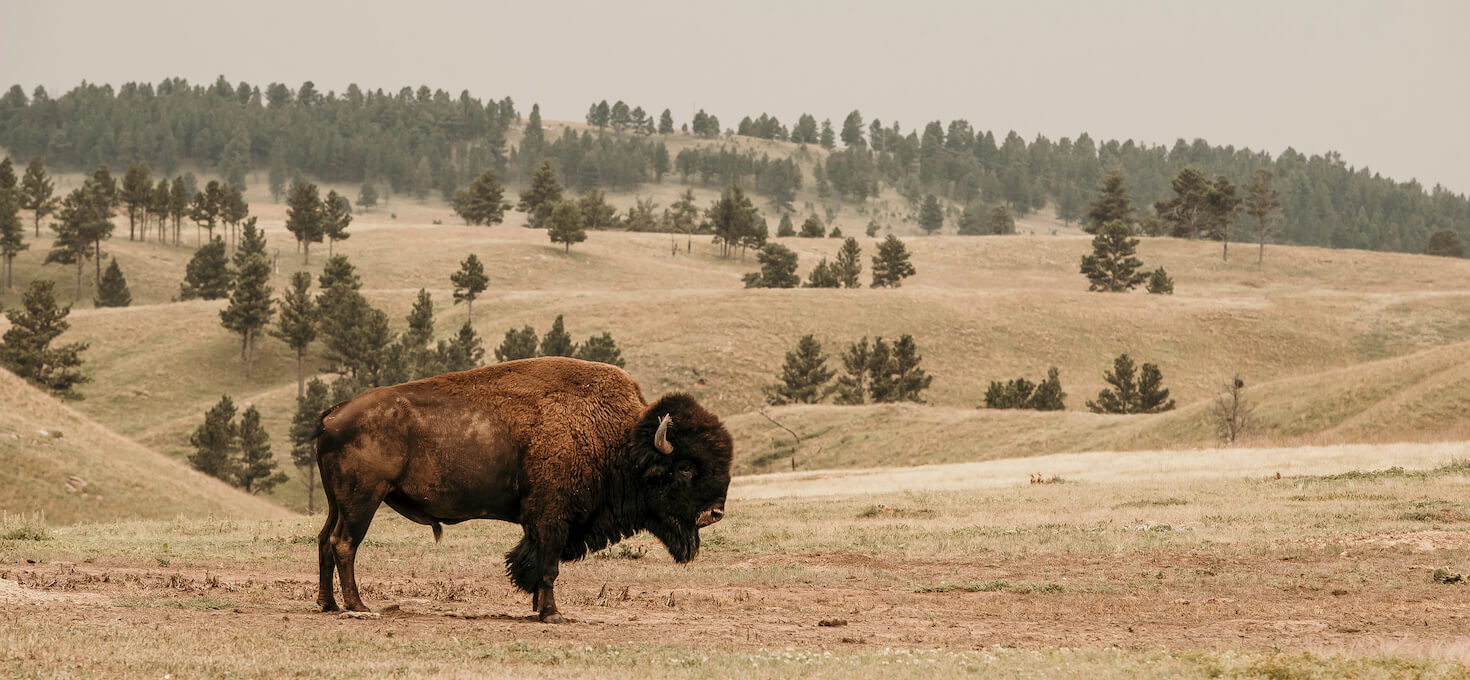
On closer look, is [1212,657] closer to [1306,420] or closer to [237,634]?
[237,634]

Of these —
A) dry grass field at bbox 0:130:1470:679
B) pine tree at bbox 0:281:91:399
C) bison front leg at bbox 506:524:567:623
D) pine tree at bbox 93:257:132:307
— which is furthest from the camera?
pine tree at bbox 93:257:132:307

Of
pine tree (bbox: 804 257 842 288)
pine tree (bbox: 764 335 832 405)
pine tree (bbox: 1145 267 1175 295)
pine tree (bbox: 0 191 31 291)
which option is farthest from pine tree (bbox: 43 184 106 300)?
pine tree (bbox: 1145 267 1175 295)

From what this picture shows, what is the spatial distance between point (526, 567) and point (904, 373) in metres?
67.1

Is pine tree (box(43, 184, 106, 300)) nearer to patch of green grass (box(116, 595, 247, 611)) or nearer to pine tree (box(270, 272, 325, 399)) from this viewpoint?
pine tree (box(270, 272, 325, 399))

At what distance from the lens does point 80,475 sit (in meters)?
33.9

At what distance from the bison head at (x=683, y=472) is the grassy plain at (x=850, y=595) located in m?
0.99

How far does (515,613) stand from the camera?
13953 mm

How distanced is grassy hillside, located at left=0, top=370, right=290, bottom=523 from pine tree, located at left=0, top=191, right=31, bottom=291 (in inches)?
3283

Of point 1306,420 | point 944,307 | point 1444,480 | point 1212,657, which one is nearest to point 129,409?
point 944,307

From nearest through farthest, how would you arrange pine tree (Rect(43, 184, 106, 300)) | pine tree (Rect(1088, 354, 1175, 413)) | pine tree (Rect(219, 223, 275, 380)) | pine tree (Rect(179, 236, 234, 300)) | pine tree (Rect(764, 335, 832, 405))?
pine tree (Rect(1088, 354, 1175, 413)) < pine tree (Rect(764, 335, 832, 405)) < pine tree (Rect(219, 223, 275, 380)) < pine tree (Rect(179, 236, 234, 300)) < pine tree (Rect(43, 184, 106, 300))

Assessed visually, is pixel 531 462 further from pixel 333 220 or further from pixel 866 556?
pixel 333 220

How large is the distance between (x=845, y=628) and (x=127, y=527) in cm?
1754

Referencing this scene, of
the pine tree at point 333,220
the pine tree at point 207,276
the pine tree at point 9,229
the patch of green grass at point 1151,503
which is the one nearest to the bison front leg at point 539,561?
the patch of green grass at point 1151,503

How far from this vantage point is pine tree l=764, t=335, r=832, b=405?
7800cm
